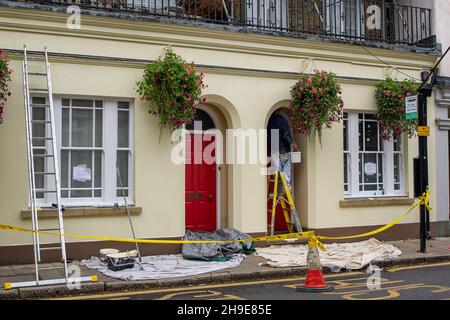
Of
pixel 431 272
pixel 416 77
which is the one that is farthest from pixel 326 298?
pixel 416 77

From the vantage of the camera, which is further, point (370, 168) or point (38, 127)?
point (370, 168)

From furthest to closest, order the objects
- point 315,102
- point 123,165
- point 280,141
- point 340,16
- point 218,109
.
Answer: point 340,16 < point 280,141 < point 218,109 < point 315,102 < point 123,165

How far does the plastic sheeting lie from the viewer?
10.9 metres

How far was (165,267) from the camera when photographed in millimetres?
10172

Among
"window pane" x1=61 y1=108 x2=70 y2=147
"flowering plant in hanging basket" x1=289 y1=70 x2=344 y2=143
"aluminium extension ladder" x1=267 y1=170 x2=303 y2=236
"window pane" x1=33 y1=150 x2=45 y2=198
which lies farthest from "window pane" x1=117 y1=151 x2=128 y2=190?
"flowering plant in hanging basket" x1=289 y1=70 x2=344 y2=143

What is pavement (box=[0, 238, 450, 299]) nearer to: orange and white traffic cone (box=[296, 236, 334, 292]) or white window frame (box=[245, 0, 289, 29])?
orange and white traffic cone (box=[296, 236, 334, 292])

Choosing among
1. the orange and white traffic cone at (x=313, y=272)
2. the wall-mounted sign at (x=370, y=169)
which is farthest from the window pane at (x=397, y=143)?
the orange and white traffic cone at (x=313, y=272)

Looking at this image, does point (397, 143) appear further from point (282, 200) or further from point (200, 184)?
point (200, 184)

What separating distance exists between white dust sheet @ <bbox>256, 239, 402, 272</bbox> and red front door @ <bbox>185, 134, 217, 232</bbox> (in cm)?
147

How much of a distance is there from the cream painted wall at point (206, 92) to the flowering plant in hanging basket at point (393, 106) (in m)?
0.32

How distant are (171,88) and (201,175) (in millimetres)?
2456

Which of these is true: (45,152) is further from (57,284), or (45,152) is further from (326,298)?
(326,298)

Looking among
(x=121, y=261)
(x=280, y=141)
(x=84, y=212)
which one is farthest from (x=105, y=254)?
(x=280, y=141)

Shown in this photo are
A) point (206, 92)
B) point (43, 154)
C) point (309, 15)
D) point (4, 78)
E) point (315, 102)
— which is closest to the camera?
point (4, 78)
